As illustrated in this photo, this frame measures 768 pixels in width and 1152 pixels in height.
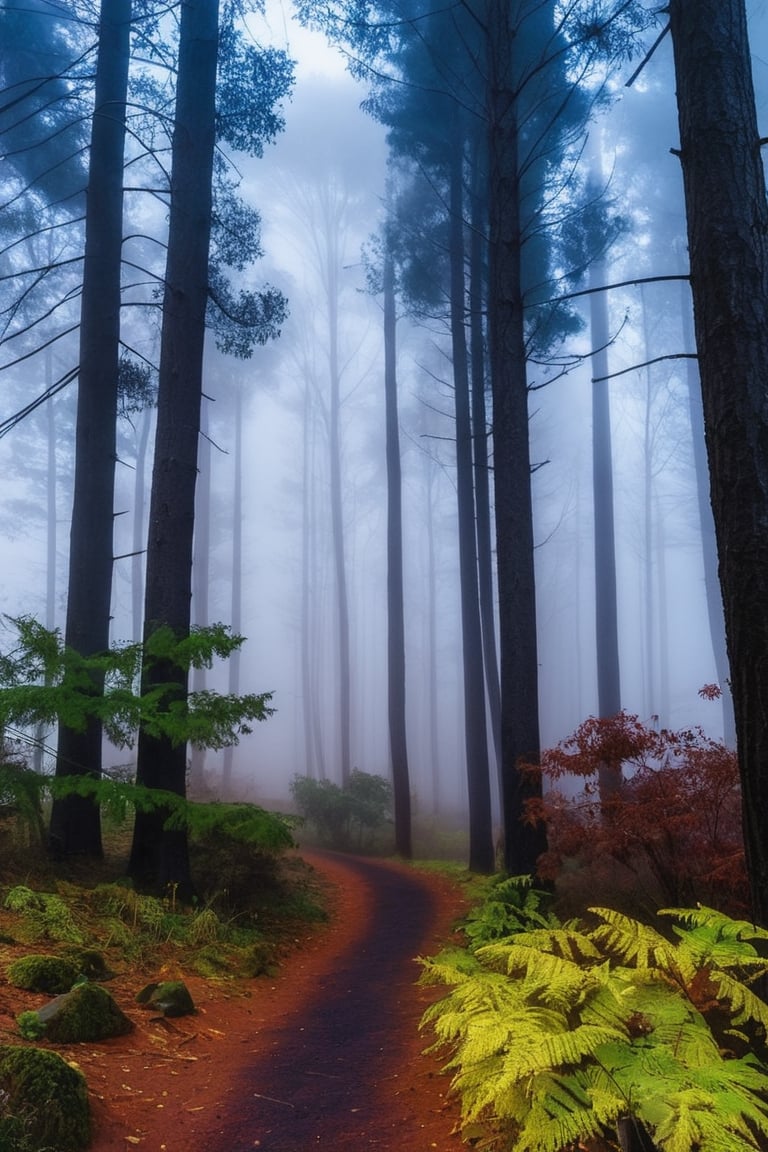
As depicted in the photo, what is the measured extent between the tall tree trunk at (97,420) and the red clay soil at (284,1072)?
3.28 metres

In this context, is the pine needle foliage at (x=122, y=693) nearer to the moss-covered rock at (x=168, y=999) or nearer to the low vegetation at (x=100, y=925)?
the low vegetation at (x=100, y=925)

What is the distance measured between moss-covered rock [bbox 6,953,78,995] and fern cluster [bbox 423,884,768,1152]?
252cm

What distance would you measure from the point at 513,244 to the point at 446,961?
7.89 m

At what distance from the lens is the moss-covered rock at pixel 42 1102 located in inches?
115

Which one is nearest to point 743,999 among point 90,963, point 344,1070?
point 344,1070

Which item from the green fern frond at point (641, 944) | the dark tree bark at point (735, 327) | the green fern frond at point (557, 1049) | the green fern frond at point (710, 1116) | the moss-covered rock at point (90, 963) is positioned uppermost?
the dark tree bark at point (735, 327)

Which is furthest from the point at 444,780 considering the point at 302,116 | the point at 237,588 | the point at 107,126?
the point at 107,126

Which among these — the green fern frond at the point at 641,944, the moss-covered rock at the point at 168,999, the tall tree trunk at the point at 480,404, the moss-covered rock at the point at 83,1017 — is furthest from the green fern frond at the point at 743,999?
the tall tree trunk at the point at 480,404

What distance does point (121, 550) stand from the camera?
2133 inches

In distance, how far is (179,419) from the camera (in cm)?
896

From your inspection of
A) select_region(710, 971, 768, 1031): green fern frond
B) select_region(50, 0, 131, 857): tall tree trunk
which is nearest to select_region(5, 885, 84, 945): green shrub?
select_region(50, 0, 131, 857): tall tree trunk

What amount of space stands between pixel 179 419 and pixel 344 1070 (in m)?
7.04

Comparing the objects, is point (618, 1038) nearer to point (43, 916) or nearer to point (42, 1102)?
point (42, 1102)

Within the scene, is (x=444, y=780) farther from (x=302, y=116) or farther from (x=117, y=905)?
(x=117, y=905)
